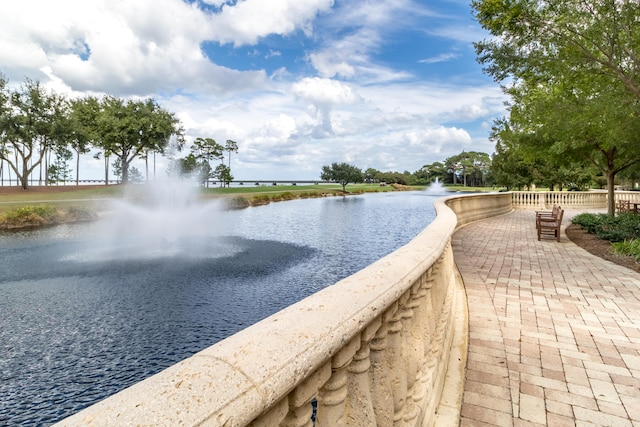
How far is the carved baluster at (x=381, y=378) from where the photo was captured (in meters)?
1.75

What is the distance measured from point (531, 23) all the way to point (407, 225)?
53.8 feet

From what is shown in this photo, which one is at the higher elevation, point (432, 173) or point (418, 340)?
point (432, 173)

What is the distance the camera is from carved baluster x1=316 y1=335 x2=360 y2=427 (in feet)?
4.52

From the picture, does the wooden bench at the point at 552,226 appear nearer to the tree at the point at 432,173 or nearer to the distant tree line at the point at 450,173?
the distant tree line at the point at 450,173

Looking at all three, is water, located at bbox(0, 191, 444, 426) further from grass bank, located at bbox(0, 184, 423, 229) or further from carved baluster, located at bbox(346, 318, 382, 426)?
carved baluster, located at bbox(346, 318, 382, 426)

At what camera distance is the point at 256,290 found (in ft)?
33.4

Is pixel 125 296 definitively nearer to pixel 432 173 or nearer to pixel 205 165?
pixel 205 165

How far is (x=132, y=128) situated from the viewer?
1638 inches

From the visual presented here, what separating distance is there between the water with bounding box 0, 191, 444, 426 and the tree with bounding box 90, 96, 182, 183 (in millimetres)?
25473

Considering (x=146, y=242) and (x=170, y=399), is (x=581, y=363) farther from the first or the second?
(x=146, y=242)

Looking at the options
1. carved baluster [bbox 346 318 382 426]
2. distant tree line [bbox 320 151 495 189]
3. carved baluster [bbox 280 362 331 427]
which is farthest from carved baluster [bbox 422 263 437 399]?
distant tree line [bbox 320 151 495 189]

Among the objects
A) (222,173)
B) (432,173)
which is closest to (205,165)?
(222,173)

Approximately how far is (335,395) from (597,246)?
38.7ft

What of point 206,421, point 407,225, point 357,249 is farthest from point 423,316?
point 407,225
